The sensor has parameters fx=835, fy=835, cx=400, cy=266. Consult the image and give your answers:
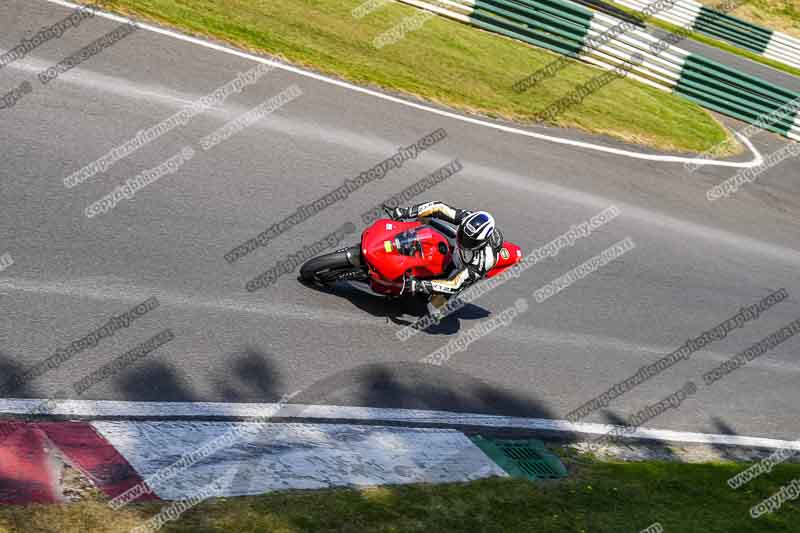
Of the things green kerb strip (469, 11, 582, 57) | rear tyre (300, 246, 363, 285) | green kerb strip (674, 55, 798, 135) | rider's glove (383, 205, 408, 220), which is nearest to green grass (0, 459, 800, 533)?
rear tyre (300, 246, 363, 285)

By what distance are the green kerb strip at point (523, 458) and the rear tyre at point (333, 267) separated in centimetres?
223

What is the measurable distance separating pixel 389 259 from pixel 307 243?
4.98 feet

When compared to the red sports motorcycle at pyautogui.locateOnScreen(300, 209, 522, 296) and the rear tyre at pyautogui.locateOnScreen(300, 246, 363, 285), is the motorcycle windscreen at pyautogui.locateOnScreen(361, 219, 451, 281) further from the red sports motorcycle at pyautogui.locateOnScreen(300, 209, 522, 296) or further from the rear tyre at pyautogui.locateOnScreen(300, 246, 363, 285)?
the rear tyre at pyautogui.locateOnScreen(300, 246, 363, 285)

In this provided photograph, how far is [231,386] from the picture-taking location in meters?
7.23

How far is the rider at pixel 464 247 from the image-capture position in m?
8.57

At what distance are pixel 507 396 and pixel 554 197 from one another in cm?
554

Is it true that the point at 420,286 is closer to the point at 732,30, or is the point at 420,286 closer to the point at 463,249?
the point at 463,249

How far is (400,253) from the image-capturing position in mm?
8789

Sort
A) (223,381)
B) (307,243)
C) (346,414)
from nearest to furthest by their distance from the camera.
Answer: (223,381)
(346,414)
(307,243)

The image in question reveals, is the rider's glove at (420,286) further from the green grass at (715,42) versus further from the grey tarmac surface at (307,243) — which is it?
the green grass at (715,42)

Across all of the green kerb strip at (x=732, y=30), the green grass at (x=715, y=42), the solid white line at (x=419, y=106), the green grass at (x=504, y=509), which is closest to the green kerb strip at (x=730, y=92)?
the solid white line at (x=419, y=106)

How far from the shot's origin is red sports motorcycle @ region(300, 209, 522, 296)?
Result: 872 centimetres

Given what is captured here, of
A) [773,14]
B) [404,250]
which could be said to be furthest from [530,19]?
[773,14]

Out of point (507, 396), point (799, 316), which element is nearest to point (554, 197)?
point (799, 316)
